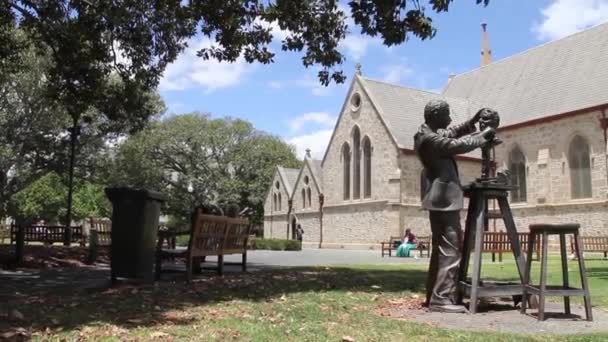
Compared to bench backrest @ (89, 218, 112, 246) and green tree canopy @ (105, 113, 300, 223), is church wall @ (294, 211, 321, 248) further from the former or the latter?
bench backrest @ (89, 218, 112, 246)

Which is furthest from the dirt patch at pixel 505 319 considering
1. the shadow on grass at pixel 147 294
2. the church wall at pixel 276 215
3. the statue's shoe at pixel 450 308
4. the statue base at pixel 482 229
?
the church wall at pixel 276 215

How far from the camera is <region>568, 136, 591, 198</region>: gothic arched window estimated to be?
29.2 meters

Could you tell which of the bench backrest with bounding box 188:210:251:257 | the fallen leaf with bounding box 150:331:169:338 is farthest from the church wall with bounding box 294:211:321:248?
the fallen leaf with bounding box 150:331:169:338

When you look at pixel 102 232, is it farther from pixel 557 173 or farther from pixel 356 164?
pixel 356 164

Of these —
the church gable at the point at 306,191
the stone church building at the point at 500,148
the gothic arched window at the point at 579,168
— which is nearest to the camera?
the gothic arched window at the point at 579,168

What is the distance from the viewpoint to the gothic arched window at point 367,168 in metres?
36.9

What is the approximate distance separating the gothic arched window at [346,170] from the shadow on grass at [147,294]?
28494 millimetres

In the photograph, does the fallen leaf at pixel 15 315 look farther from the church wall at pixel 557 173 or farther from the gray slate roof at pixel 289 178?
the gray slate roof at pixel 289 178

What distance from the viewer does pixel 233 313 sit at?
5.96 metres

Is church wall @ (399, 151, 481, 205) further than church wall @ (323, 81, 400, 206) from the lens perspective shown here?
No

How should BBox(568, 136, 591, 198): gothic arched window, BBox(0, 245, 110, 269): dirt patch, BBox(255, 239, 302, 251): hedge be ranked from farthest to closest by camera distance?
BBox(255, 239, 302, 251): hedge < BBox(568, 136, 591, 198): gothic arched window < BBox(0, 245, 110, 269): dirt patch

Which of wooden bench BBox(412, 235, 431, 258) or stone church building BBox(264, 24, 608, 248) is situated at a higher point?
stone church building BBox(264, 24, 608, 248)

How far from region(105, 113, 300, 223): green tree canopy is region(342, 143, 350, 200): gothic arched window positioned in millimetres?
17680

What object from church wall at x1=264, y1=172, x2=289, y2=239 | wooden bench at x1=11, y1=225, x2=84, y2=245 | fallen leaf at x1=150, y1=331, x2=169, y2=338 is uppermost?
church wall at x1=264, y1=172, x2=289, y2=239
